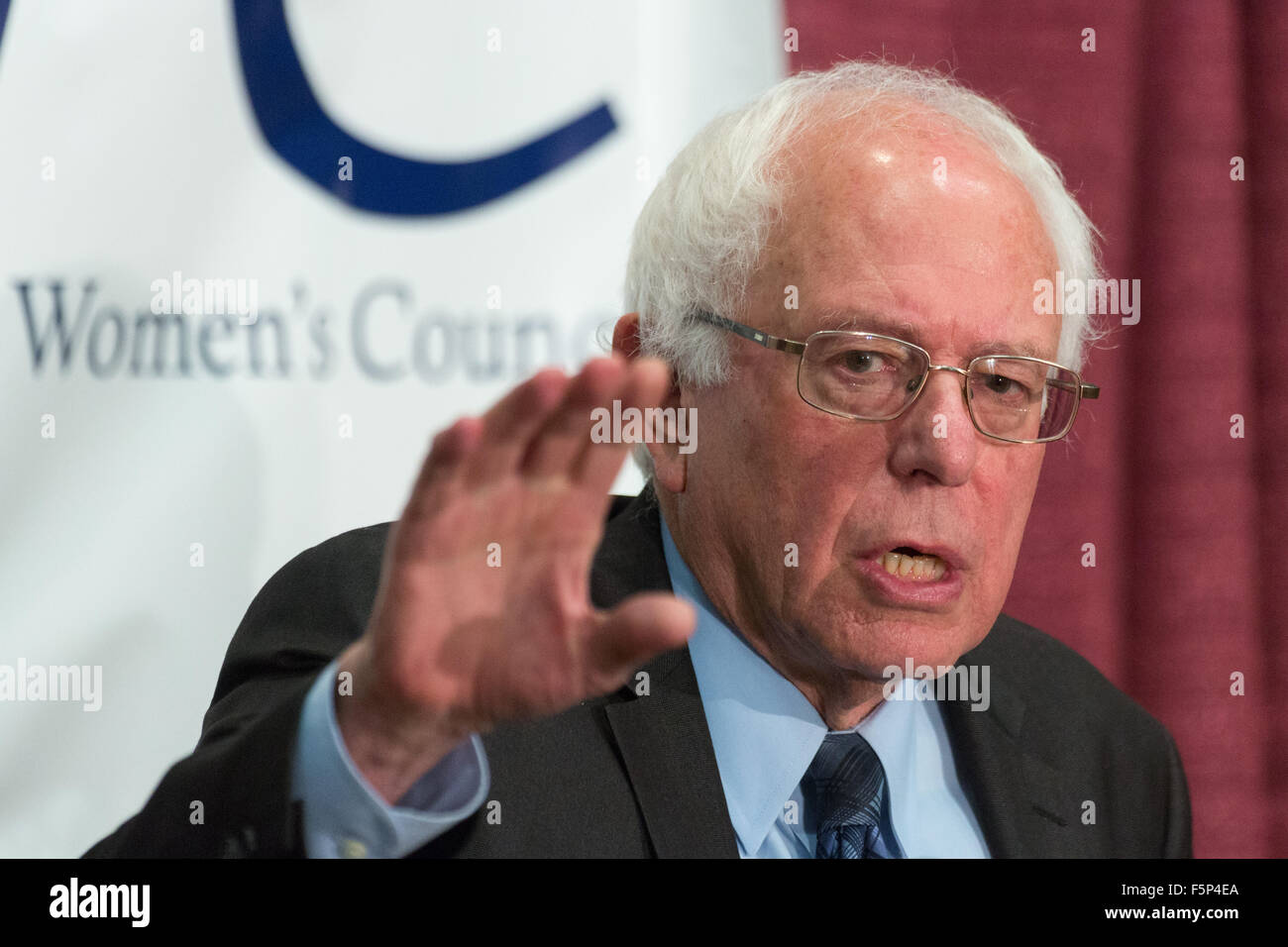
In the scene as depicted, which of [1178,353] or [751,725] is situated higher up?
[1178,353]

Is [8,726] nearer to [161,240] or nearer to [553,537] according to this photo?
→ [161,240]

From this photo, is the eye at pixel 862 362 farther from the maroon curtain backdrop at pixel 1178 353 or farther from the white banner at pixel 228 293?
the maroon curtain backdrop at pixel 1178 353

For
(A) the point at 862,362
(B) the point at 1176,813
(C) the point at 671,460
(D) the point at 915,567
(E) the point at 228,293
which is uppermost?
(E) the point at 228,293

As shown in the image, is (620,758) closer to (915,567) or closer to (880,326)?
(915,567)

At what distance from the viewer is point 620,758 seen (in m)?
1.18

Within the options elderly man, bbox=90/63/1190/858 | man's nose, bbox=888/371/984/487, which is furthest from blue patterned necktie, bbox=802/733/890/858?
man's nose, bbox=888/371/984/487

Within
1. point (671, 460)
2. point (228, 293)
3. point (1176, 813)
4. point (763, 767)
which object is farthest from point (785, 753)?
point (228, 293)

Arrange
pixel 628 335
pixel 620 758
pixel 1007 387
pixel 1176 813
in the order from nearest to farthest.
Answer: pixel 620 758 < pixel 1007 387 < pixel 628 335 < pixel 1176 813

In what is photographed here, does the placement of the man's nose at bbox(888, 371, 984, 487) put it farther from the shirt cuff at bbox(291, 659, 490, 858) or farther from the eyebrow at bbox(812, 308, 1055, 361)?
the shirt cuff at bbox(291, 659, 490, 858)

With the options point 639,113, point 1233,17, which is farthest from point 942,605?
point 1233,17

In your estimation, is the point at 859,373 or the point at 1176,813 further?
the point at 1176,813

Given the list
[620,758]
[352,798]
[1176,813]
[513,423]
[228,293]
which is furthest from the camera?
[228,293]

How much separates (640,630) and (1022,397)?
0.72 metres

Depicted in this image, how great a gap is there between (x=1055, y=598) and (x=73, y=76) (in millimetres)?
1790
